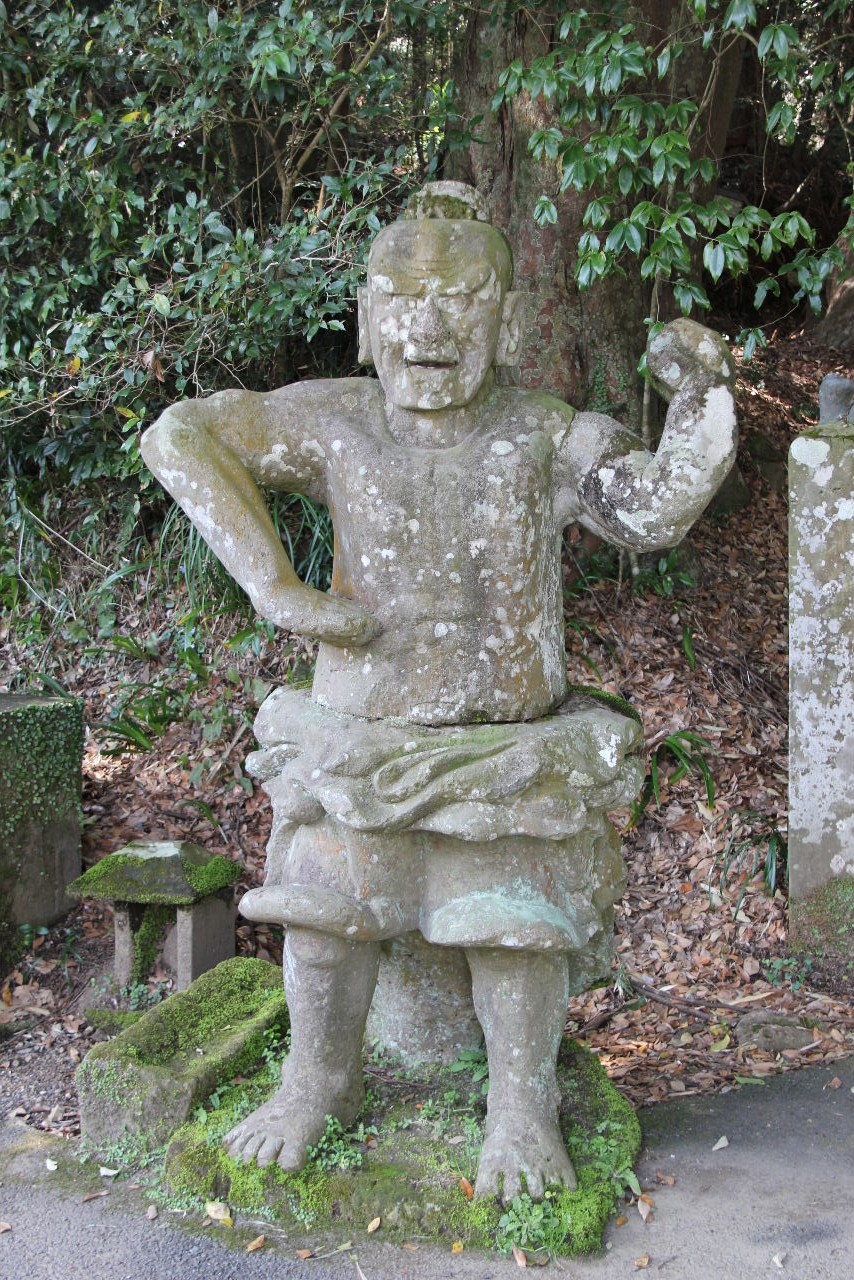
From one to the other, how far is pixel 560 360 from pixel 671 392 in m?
2.99

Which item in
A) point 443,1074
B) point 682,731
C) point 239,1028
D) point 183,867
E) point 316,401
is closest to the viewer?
point 316,401

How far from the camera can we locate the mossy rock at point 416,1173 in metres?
2.43

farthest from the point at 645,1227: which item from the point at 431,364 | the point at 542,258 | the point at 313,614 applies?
the point at 542,258

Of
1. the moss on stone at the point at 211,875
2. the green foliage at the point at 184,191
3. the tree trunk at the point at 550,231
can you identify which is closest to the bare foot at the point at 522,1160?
the moss on stone at the point at 211,875

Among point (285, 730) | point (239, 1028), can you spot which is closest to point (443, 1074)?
point (239, 1028)

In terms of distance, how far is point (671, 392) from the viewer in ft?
8.32

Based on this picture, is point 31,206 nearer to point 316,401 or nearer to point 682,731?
point 316,401

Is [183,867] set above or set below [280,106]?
below

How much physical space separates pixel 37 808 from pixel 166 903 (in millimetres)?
713

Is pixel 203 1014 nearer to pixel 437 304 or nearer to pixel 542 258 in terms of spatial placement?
pixel 437 304

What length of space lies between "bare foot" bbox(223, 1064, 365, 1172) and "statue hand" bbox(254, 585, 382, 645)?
3.34 ft

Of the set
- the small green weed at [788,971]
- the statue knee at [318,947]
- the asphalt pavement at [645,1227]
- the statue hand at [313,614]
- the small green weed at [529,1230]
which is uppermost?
the statue hand at [313,614]

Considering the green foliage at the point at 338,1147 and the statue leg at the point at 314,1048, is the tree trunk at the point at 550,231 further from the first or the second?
the green foliage at the point at 338,1147

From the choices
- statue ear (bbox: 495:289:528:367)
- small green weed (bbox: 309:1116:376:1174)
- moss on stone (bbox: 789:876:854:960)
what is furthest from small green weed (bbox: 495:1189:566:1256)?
moss on stone (bbox: 789:876:854:960)
